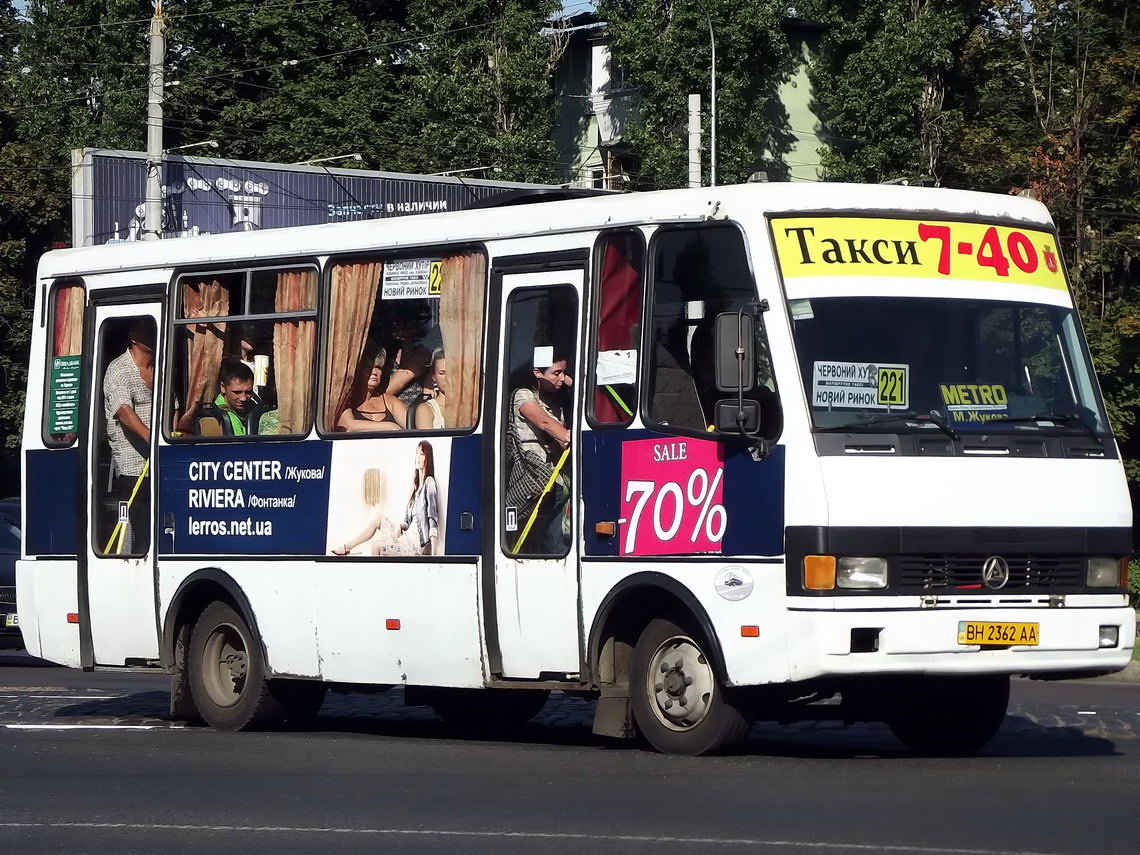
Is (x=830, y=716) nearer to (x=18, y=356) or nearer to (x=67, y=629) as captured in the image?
(x=67, y=629)

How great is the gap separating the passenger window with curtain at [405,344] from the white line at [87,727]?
2503mm

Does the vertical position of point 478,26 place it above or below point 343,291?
above

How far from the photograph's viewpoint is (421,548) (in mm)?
12641

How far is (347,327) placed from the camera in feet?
43.7

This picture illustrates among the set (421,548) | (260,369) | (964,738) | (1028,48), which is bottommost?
(964,738)

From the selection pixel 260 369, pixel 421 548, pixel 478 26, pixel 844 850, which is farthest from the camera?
pixel 478 26

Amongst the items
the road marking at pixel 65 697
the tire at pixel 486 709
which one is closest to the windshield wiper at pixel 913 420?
the tire at pixel 486 709

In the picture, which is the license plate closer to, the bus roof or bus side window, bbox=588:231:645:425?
bus side window, bbox=588:231:645:425

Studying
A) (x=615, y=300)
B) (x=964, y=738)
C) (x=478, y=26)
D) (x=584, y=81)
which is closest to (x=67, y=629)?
(x=615, y=300)

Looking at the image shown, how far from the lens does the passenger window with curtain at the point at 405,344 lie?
12.5m

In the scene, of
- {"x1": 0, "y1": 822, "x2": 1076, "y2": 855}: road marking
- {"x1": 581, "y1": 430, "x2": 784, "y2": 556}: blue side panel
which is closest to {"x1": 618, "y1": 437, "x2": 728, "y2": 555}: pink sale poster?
{"x1": 581, "y1": 430, "x2": 784, "y2": 556}: blue side panel

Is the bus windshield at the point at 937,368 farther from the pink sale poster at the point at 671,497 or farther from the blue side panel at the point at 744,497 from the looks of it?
the pink sale poster at the point at 671,497

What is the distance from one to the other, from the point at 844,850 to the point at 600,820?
4.18 ft

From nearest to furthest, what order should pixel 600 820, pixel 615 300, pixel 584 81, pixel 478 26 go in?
pixel 600 820, pixel 615 300, pixel 478 26, pixel 584 81
